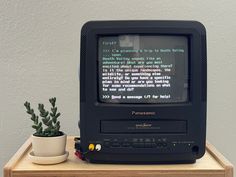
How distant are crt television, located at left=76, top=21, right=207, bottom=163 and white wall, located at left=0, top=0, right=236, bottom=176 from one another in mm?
473

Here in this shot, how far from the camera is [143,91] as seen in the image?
3.78 ft

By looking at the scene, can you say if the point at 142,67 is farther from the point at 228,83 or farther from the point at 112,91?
the point at 228,83

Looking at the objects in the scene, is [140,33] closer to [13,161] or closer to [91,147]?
[91,147]

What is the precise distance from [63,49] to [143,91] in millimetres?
563

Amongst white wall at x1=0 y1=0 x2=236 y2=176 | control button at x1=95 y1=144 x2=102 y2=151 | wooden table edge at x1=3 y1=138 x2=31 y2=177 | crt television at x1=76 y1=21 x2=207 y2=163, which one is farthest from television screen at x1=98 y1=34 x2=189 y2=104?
white wall at x1=0 y1=0 x2=236 y2=176

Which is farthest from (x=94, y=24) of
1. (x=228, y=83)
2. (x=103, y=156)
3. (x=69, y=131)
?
(x=228, y=83)

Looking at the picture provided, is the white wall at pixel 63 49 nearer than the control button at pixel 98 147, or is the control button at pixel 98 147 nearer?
the control button at pixel 98 147

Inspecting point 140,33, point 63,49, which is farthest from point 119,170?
point 63,49

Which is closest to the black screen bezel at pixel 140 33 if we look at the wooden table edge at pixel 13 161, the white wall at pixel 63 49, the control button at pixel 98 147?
the control button at pixel 98 147

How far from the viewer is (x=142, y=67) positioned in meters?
1.14

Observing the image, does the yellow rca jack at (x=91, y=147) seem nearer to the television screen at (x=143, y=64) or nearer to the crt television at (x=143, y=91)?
the crt television at (x=143, y=91)

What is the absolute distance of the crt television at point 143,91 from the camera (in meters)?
1.14

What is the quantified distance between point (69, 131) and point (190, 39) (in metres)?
0.71

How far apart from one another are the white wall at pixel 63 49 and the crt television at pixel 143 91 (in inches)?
18.6
